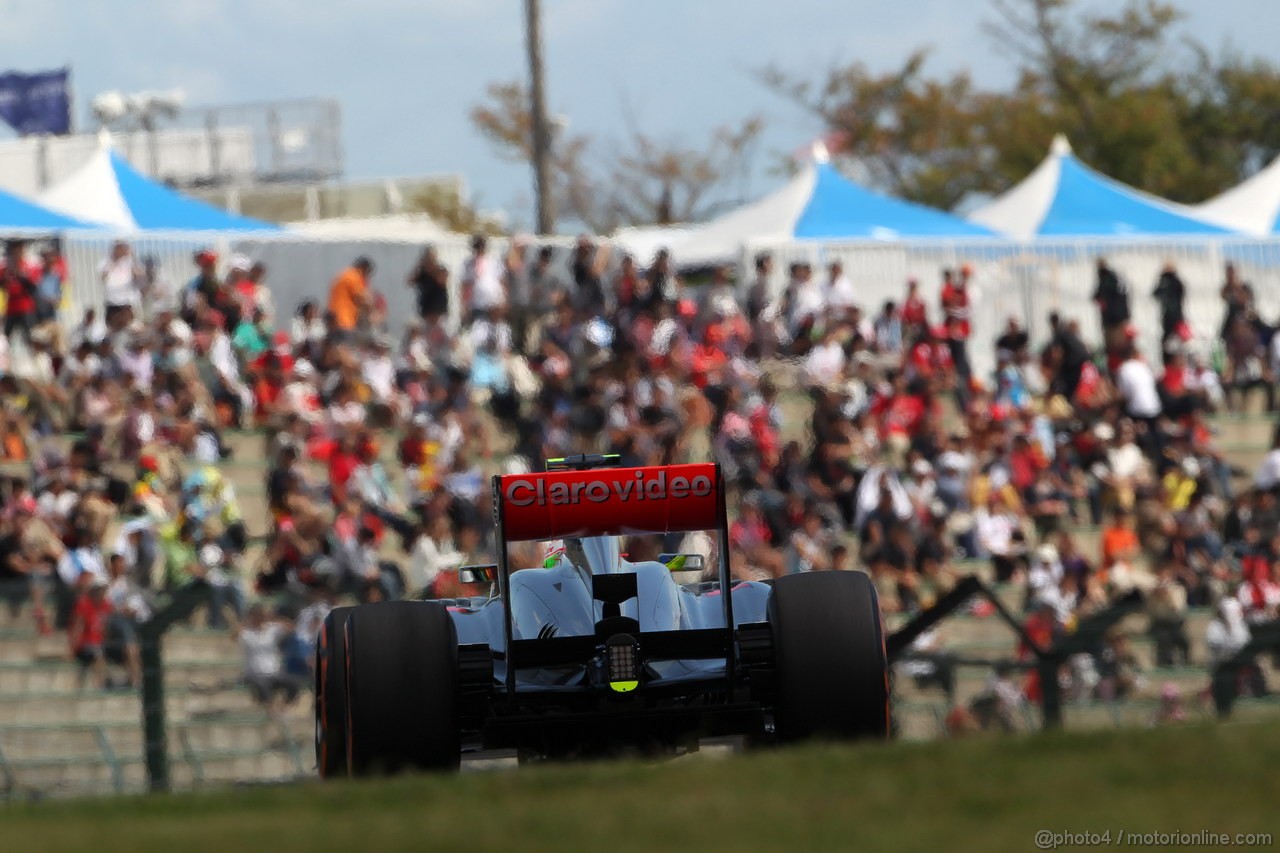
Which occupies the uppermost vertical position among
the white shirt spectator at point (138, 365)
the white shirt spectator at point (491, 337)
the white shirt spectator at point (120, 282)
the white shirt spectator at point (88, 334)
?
the white shirt spectator at point (120, 282)

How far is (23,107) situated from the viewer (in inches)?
2014

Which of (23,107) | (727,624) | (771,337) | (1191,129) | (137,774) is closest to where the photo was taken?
(727,624)

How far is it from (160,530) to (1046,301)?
13.6m

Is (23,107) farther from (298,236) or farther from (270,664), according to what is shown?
(270,664)

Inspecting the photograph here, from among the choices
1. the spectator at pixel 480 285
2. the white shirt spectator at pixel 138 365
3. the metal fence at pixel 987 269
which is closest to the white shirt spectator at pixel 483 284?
the spectator at pixel 480 285

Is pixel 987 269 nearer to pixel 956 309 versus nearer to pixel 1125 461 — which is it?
pixel 956 309

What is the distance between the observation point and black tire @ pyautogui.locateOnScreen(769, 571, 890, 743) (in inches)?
303

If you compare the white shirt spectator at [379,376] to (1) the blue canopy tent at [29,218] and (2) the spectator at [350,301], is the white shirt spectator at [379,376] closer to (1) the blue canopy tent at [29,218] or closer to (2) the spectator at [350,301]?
(2) the spectator at [350,301]

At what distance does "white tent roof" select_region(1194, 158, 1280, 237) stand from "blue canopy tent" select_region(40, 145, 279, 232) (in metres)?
14.3

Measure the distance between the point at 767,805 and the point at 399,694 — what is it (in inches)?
86.9

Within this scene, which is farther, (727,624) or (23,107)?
(23,107)

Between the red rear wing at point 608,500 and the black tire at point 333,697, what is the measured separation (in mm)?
732

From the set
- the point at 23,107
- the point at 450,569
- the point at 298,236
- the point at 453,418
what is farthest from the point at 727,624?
the point at 23,107

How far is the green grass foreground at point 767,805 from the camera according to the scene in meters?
5.31
